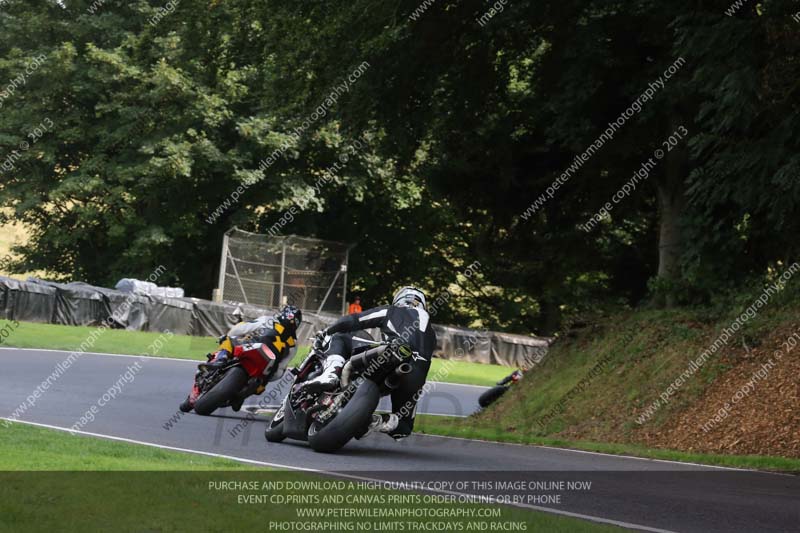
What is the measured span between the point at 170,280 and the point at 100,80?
835 centimetres

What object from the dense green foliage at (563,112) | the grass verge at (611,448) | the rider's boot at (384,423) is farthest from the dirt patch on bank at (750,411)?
the rider's boot at (384,423)

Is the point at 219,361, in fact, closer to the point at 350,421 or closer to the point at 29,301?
the point at 350,421

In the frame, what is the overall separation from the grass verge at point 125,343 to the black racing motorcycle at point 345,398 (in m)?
15.9

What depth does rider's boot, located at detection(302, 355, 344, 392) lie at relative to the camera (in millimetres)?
10617

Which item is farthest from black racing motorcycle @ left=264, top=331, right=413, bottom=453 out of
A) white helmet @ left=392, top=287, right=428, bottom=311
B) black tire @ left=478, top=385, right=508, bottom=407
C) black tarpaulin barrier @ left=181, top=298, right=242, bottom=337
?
black tarpaulin barrier @ left=181, top=298, right=242, bottom=337

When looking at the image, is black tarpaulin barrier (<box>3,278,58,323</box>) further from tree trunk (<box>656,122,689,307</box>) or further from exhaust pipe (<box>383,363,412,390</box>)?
exhaust pipe (<box>383,363,412,390</box>)

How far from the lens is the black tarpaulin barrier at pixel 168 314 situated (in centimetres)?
3619

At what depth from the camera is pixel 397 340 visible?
10391 mm

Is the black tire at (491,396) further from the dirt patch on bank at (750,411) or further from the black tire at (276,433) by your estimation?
the black tire at (276,433)

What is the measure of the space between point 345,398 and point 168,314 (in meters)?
26.6

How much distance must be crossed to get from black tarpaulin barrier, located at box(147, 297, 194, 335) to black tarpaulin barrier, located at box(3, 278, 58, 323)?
3011 millimetres

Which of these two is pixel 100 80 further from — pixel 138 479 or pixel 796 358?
pixel 138 479

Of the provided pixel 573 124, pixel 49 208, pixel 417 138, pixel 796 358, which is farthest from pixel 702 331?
pixel 49 208

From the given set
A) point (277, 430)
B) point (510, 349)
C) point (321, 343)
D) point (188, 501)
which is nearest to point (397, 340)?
point (321, 343)
